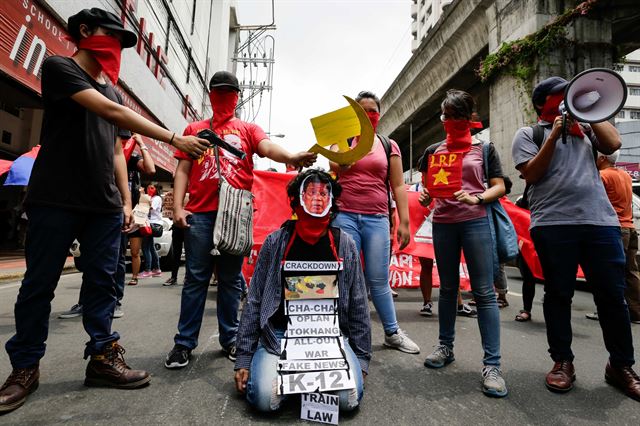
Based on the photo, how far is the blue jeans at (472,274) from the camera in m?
2.46

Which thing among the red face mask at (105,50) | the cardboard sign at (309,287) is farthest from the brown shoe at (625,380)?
the red face mask at (105,50)

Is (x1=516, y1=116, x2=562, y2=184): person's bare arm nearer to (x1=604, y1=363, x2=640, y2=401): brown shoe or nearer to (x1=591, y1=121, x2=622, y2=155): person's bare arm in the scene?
(x1=591, y1=121, x2=622, y2=155): person's bare arm

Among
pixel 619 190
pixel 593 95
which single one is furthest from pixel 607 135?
pixel 619 190

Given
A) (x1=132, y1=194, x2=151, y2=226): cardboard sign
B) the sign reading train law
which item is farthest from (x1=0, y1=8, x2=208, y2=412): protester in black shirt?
the sign reading train law

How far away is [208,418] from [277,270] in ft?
2.66

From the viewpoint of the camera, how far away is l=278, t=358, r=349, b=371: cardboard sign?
1928 millimetres

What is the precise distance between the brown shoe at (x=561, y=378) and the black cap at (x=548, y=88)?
1748 millimetres

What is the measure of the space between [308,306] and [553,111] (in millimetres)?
2082

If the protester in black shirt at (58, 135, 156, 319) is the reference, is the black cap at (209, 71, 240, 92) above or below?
above

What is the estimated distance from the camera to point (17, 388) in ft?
6.40

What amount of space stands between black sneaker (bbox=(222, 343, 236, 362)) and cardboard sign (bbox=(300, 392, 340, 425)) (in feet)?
3.38

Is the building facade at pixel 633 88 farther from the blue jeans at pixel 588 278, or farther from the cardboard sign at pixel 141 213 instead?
the cardboard sign at pixel 141 213

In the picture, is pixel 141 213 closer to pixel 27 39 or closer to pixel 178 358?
pixel 178 358

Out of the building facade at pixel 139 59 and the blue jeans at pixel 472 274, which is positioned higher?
the building facade at pixel 139 59
